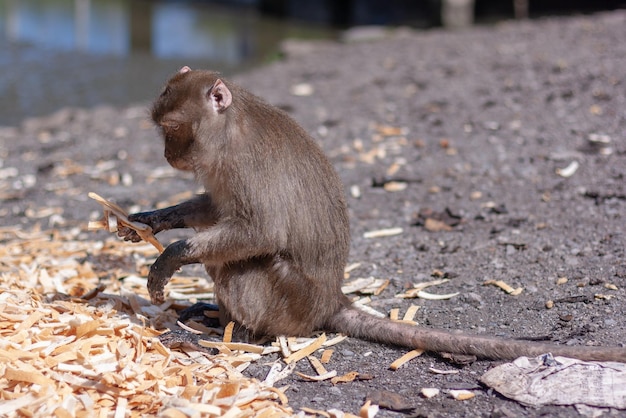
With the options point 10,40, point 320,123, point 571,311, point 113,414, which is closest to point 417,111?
point 320,123

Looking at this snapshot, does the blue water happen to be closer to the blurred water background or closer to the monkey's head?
the blurred water background

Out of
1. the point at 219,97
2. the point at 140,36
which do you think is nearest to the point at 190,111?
the point at 219,97

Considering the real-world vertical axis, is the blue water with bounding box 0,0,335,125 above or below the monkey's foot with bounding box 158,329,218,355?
above

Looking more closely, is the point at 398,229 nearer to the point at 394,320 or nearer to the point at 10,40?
the point at 394,320

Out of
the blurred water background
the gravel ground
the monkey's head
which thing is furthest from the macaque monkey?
the blurred water background

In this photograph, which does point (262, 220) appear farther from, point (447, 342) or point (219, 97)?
point (447, 342)

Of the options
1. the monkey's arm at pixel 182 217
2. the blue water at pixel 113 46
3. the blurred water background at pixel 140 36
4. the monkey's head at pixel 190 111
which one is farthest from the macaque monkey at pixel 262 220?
the blurred water background at pixel 140 36

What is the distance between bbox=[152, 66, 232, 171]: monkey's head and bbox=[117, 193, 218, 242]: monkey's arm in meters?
0.40

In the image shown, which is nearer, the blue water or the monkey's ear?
the monkey's ear

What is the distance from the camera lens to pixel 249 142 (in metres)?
4.85

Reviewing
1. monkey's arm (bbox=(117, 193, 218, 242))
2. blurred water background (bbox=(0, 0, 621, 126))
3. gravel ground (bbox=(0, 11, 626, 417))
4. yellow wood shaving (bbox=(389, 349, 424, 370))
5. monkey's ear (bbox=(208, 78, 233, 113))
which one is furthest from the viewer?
blurred water background (bbox=(0, 0, 621, 126))

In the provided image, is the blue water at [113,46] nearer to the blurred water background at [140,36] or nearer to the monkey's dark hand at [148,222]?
the blurred water background at [140,36]

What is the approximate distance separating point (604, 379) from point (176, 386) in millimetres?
2249

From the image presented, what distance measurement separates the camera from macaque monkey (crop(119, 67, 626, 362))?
4785 millimetres
